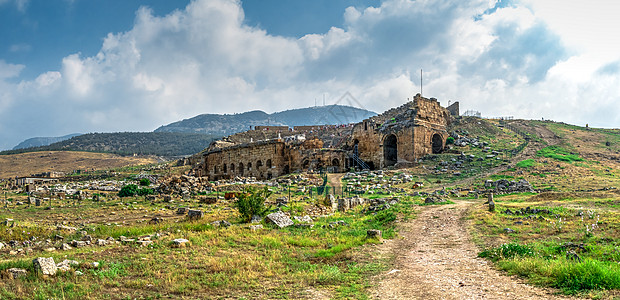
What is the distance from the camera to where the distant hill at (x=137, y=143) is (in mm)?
126744

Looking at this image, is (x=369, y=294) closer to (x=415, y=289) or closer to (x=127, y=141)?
(x=415, y=289)

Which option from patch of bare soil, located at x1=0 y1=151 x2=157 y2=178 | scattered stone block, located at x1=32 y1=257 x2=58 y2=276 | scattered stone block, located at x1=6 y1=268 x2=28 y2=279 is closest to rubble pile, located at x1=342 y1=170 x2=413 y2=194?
scattered stone block, located at x1=32 y1=257 x2=58 y2=276

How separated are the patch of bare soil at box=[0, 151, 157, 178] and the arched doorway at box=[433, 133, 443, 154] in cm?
7194

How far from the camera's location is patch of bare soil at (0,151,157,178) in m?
79.4

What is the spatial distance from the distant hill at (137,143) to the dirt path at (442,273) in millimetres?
116621

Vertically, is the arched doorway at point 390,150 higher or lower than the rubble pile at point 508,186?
higher

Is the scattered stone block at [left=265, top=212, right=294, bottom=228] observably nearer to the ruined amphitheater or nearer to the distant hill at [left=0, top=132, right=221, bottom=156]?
the ruined amphitheater

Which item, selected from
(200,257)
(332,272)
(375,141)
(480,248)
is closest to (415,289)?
(332,272)

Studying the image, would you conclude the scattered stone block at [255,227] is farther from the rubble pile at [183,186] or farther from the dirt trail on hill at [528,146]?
the dirt trail on hill at [528,146]

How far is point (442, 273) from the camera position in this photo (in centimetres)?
715

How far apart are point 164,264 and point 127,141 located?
14833 centimetres

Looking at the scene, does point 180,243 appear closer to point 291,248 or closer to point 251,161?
point 291,248

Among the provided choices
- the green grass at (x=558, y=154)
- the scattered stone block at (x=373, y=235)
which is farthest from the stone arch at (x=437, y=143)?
the scattered stone block at (x=373, y=235)

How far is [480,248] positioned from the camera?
30.6 ft
